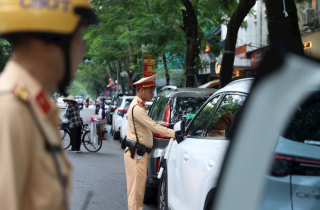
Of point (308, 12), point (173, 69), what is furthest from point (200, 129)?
point (173, 69)

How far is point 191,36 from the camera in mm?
16000

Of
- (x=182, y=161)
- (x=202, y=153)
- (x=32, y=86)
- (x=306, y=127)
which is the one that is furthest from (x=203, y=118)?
(x=32, y=86)

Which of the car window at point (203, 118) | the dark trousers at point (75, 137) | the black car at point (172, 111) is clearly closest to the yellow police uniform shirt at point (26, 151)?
the car window at point (203, 118)

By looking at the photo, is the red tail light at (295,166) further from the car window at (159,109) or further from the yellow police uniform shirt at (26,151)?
the car window at (159,109)

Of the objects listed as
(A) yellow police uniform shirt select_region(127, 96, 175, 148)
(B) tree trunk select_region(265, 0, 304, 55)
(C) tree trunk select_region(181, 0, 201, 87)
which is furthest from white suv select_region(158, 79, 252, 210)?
(C) tree trunk select_region(181, 0, 201, 87)

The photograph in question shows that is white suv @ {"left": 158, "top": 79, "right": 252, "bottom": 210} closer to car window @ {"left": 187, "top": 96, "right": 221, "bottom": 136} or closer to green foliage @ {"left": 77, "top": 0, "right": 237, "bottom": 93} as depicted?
car window @ {"left": 187, "top": 96, "right": 221, "bottom": 136}

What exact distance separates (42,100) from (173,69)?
816 inches

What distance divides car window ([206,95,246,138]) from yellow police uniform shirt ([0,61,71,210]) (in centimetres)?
263

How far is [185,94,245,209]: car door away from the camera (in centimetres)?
347

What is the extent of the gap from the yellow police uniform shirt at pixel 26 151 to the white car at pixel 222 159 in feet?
2.16

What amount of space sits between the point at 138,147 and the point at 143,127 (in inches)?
10.3

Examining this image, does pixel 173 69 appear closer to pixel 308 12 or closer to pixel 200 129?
pixel 308 12

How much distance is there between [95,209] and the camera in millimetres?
6863

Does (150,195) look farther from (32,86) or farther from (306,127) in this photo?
(32,86)
